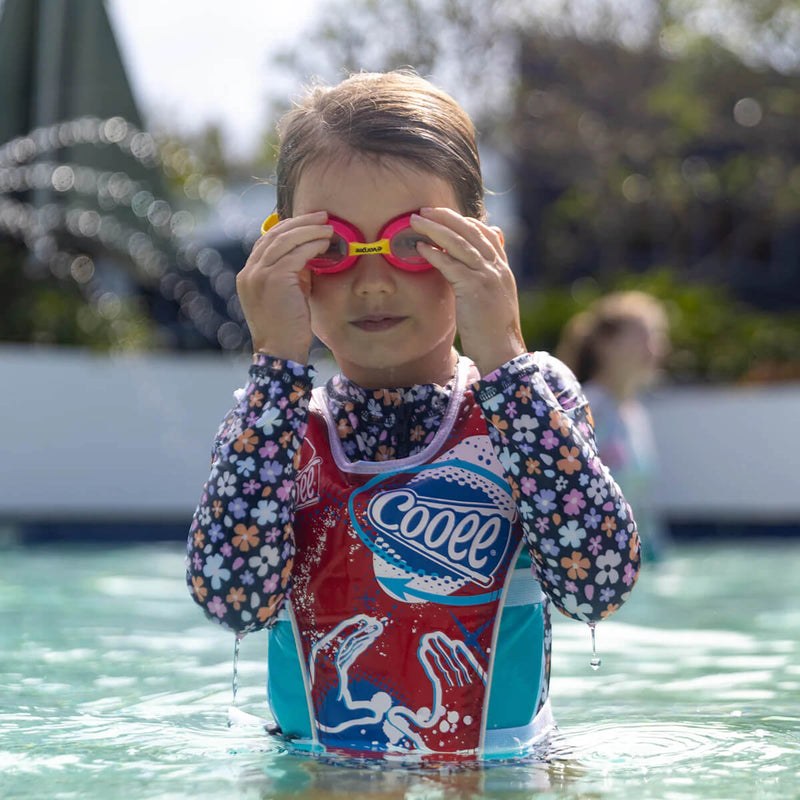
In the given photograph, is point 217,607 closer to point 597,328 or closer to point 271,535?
point 271,535

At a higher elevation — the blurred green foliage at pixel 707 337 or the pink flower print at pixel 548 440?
the blurred green foliage at pixel 707 337

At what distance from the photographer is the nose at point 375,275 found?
6.81 feet

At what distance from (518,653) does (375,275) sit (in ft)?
2.33

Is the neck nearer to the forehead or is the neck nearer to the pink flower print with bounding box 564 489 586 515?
the forehead

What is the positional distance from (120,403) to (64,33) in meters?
4.90

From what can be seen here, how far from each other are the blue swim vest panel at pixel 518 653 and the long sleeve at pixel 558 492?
0.37 feet

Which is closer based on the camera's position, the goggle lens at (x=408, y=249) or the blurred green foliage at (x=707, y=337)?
the goggle lens at (x=408, y=249)

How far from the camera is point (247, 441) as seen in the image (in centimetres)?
204

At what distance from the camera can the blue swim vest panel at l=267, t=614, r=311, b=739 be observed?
218cm

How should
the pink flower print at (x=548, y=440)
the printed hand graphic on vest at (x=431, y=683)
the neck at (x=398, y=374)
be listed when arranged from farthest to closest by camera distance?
the neck at (x=398, y=374)
the printed hand graphic on vest at (x=431, y=683)
the pink flower print at (x=548, y=440)

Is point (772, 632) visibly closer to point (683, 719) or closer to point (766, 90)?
point (683, 719)

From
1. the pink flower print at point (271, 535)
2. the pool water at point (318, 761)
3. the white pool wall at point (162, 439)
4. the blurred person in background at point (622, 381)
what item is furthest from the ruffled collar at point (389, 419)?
the white pool wall at point (162, 439)

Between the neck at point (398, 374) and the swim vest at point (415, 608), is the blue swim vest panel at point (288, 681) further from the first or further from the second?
the neck at point (398, 374)

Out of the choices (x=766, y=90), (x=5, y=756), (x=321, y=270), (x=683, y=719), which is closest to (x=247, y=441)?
(x=321, y=270)
